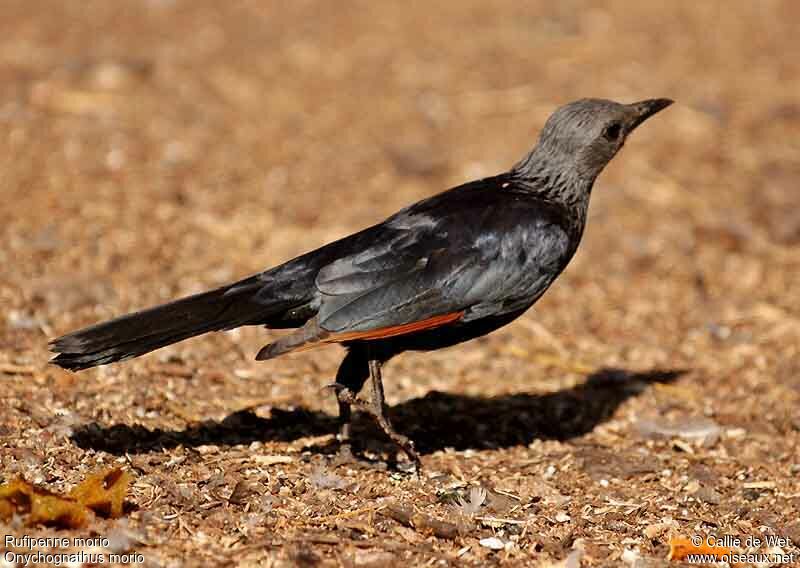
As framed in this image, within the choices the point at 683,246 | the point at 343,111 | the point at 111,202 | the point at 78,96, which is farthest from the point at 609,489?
the point at 78,96

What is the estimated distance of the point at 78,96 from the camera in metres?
10.2

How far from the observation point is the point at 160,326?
5.04 meters

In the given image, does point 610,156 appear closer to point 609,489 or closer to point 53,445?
point 609,489

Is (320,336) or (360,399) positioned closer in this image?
(320,336)

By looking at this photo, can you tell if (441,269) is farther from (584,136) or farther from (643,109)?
(643,109)

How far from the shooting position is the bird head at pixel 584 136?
611 centimetres

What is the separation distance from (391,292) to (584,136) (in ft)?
5.03

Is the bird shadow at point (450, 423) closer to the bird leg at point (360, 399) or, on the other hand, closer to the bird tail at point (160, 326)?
the bird leg at point (360, 399)

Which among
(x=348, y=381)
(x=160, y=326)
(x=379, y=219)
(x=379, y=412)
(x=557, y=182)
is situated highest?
(x=379, y=219)

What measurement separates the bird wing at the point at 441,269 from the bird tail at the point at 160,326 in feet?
0.89

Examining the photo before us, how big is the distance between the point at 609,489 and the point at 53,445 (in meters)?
2.57

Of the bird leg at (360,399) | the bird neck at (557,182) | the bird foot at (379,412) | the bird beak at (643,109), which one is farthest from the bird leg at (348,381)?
the bird beak at (643,109)

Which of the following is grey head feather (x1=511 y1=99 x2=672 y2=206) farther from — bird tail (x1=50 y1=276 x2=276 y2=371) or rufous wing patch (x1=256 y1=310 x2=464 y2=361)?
bird tail (x1=50 y1=276 x2=276 y2=371)

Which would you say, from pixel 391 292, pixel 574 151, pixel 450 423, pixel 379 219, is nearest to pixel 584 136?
pixel 574 151
